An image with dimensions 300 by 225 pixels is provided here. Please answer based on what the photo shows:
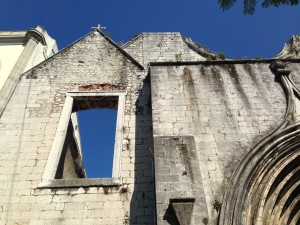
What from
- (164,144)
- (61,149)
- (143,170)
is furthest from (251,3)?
(61,149)

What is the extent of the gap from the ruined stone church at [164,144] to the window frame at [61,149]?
0.9 inches

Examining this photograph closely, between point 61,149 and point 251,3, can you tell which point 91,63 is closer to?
point 61,149

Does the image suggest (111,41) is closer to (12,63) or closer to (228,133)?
(12,63)

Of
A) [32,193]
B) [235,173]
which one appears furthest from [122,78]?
[235,173]

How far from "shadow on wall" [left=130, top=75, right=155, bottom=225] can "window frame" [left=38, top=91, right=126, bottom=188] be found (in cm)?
36

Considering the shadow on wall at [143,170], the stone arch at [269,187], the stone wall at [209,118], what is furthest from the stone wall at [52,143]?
the stone arch at [269,187]

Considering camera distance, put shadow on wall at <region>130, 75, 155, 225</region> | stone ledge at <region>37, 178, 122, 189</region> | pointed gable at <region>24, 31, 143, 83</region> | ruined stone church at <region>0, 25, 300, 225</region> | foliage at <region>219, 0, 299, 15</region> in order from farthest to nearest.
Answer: pointed gable at <region>24, 31, 143, 83</region> < stone ledge at <region>37, 178, 122, 189</region> < shadow on wall at <region>130, 75, 155, 225</region> < ruined stone church at <region>0, 25, 300, 225</region> < foliage at <region>219, 0, 299, 15</region>

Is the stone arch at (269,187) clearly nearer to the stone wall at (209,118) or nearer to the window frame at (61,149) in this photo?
the stone wall at (209,118)

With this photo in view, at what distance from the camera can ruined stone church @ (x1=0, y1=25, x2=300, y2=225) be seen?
15.9ft

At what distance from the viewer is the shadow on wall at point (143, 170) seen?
5301 mm

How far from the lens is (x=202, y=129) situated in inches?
232

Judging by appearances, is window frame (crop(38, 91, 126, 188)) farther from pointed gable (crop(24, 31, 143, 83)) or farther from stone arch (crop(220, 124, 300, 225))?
stone arch (crop(220, 124, 300, 225))

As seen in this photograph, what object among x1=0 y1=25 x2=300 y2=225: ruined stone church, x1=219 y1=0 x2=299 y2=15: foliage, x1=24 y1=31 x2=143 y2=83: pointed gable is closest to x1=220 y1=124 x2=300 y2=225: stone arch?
x1=0 y1=25 x2=300 y2=225: ruined stone church

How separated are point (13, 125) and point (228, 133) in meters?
4.69
